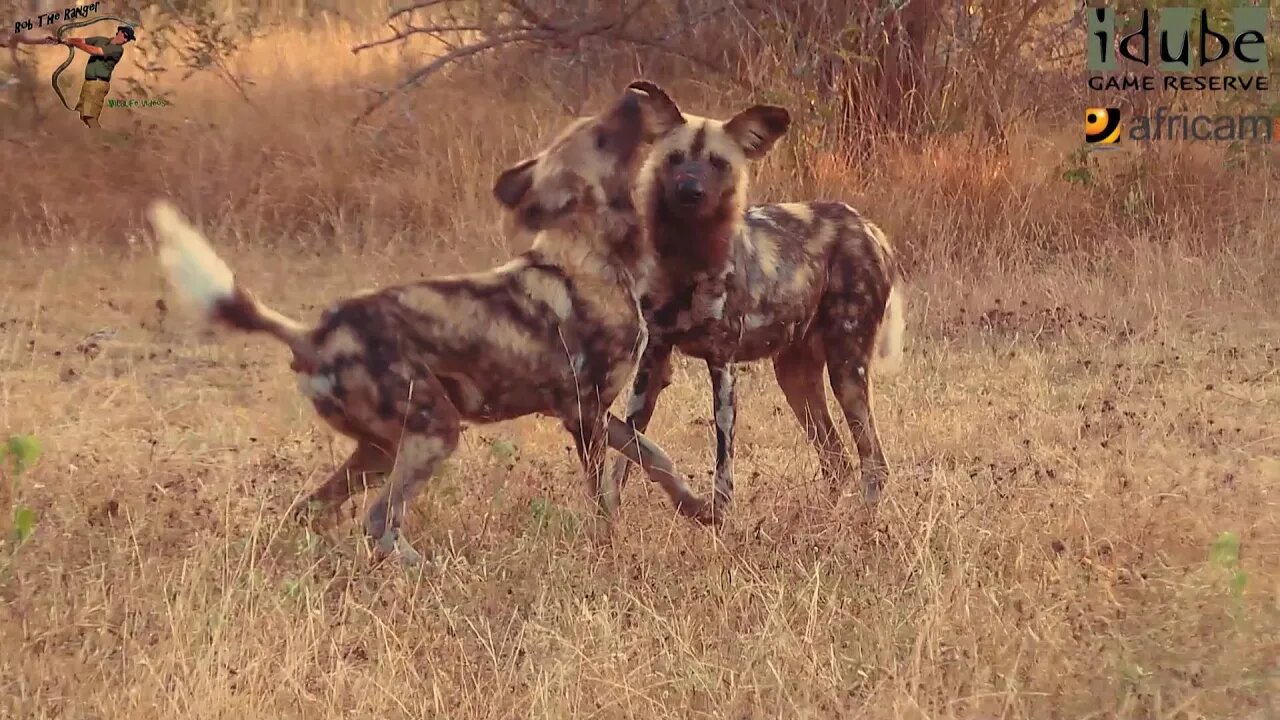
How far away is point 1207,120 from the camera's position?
816cm

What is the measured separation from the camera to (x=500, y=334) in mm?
3672

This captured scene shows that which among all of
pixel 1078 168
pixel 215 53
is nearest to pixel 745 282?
pixel 1078 168

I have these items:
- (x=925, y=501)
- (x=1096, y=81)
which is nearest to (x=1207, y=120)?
(x=1096, y=81)

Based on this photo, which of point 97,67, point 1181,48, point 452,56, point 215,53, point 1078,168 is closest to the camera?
point 1078,168

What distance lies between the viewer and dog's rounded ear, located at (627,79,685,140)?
4113mm

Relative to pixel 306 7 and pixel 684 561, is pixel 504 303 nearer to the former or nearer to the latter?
pixel 684 561

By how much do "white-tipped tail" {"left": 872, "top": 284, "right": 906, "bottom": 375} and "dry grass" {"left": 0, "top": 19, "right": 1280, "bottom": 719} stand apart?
0.28m

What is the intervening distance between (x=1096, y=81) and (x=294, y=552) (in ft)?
20.8

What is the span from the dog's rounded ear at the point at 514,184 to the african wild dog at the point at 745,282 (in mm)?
342

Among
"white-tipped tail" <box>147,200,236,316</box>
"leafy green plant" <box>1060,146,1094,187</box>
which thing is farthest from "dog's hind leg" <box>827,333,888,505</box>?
"leafy green plant" <box>1060,146,1094,187</box>

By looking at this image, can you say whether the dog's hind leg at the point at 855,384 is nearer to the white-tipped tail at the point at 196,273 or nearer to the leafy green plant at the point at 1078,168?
the white-tipped tail at the point at 196,273

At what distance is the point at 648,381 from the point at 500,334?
0.65 meters

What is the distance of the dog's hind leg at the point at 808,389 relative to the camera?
4.52 metres

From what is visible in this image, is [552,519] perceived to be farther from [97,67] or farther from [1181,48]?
[97,67]
